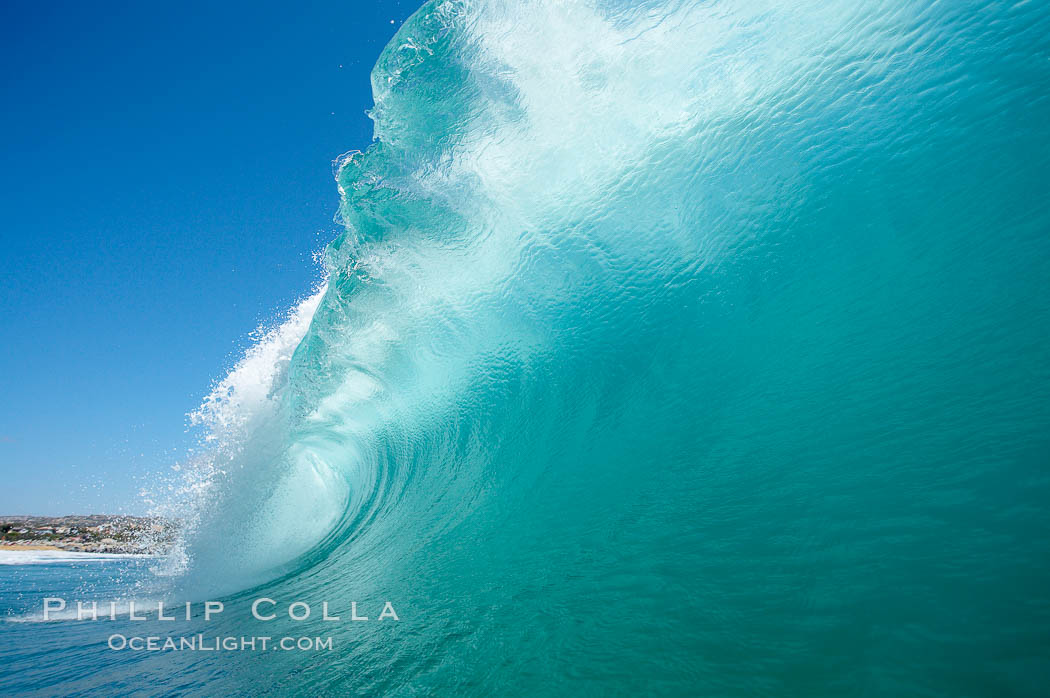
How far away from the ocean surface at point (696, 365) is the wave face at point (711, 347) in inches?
0.7

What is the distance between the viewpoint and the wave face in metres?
2.12

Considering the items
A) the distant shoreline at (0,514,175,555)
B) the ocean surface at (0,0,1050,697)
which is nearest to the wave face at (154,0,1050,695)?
the ocean surface at (0,0,1050,697)

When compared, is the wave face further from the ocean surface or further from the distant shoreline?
the distant shoreline

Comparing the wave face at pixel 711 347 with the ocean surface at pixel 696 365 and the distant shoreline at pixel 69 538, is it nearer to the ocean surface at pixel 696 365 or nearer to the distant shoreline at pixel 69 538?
the ocean surface at pixel 696 365

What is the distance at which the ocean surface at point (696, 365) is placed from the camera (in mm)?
2135

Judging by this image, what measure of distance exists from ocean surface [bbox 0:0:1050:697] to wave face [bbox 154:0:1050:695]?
17 mm

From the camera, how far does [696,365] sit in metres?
3.63

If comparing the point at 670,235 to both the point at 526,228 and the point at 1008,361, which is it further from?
the point at 1008,361

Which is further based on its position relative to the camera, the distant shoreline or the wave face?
the distant shoreline

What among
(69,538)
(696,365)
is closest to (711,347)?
(696,365)

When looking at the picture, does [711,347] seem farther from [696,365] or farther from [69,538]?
[69,538]

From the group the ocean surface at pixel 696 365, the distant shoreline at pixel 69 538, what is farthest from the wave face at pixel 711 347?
the distant shoreline at pixel 69 538

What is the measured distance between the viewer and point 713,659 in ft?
6.73

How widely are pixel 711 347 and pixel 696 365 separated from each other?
0.17 meters
